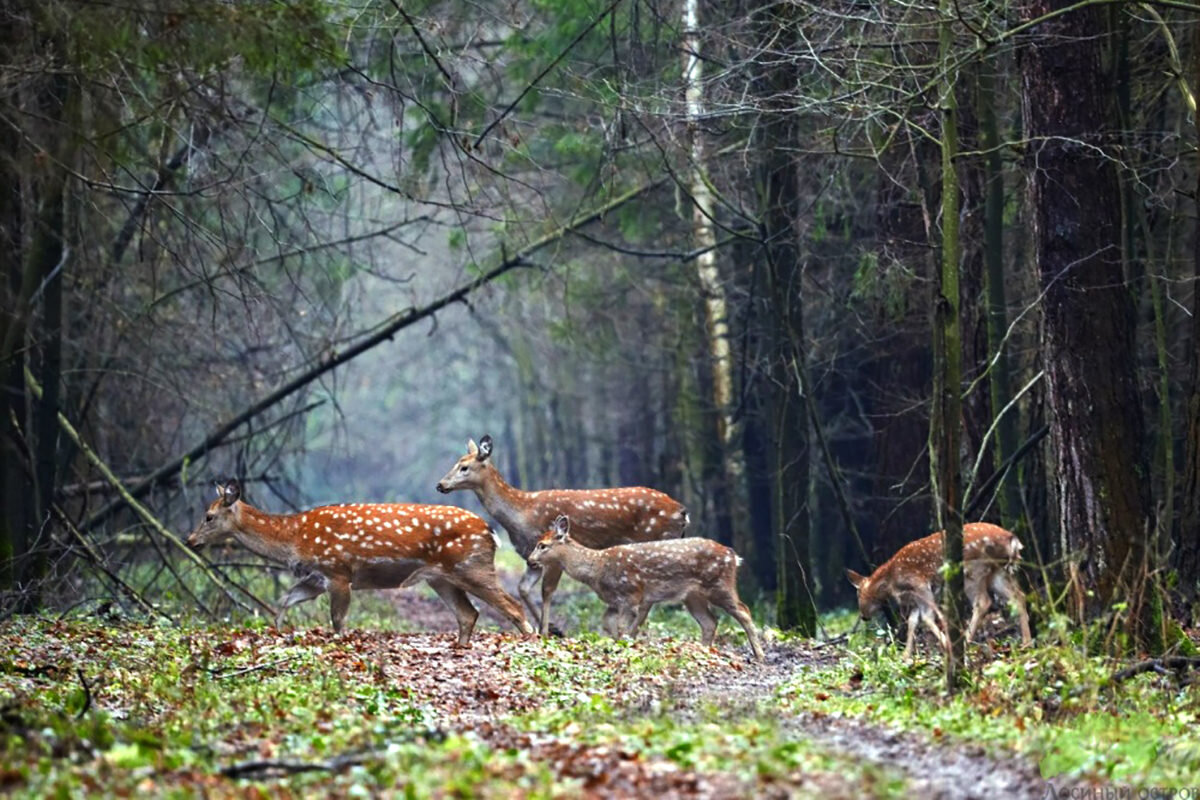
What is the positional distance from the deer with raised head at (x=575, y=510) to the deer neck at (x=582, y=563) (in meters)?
1.59

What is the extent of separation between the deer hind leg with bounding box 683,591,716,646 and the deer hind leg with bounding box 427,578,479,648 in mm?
2070

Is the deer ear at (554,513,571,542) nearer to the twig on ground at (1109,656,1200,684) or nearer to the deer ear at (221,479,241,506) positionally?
the deer ear at (221,479,241,506)

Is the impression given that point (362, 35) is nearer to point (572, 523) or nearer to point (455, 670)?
point (572, 523)

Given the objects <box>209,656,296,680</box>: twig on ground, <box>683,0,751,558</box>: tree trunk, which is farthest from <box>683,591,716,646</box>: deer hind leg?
<box>683,0,751,558</box>: tree trunk

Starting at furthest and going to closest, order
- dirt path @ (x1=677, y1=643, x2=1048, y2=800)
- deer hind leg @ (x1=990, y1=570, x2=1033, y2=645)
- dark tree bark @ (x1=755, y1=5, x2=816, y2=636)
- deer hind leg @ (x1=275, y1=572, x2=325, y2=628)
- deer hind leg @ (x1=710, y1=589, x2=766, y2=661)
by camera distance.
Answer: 1. dark tree bark @ (x1=755, y1=5, x2=816, y2=636)
2. deer hind leg @ (x1=275, y1=572, x2=325, y2=628)
3. deer hind leg @ (x1=710, y1=589, x2=766, y2=661)
4. deer hind leg @ (x1=990, y1=570, x2=1033, y2=645)
5. dirt path @ (x1=677, y1=643, x2=1048, y2=800)

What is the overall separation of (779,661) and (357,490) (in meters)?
58.4

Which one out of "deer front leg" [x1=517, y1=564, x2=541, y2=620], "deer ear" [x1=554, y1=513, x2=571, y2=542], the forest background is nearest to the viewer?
the forest background

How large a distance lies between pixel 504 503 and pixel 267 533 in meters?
3.10

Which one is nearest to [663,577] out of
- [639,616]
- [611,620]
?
[639,616]

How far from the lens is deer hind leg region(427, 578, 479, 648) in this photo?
48.4ft

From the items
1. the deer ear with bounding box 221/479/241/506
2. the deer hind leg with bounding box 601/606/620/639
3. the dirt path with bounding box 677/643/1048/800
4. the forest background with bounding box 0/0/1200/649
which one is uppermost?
the forest background with bounding box 0/0/1200/649

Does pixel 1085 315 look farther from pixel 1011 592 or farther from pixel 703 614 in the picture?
pixel 703 614

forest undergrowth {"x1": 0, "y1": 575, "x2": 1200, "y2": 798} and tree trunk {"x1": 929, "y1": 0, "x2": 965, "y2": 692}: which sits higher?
tree trunk {"x1": 929, "y1": 0, "x2": 965, "y2": 692}

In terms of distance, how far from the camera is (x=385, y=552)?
48.1 feet
